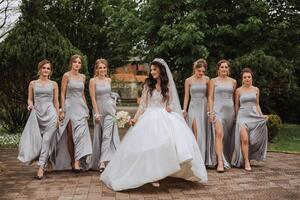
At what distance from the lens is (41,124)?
838 cm

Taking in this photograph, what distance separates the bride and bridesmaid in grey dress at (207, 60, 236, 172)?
145 centimetres

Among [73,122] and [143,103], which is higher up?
[143,103]

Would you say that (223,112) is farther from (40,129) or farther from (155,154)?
(40,129)

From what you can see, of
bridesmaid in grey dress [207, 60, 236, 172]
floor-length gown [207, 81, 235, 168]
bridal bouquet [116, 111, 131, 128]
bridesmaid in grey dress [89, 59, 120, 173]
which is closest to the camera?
bridal bouquet [116, 111, 131, 128]

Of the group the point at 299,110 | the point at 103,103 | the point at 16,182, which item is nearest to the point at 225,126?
the point at 103,103

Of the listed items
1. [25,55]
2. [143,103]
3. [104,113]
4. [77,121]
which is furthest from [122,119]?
[25,55]

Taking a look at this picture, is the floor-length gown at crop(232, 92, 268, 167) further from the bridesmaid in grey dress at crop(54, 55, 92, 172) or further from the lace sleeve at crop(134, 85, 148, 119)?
the bridesmaid in grey dress at crop(54, 55, 92, 172)

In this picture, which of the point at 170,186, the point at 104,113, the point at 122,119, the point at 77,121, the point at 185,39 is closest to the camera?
the point at 170,186

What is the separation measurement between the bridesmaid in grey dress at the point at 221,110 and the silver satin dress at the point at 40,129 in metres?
3.07

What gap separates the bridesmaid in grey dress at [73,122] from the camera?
860cm

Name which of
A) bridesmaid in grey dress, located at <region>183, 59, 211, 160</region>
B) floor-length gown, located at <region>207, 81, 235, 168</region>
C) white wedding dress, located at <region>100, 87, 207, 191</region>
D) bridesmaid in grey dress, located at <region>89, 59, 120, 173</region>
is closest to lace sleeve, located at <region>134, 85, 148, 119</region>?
white wedding dress, located at <region>100, 87, 207, 191</region>

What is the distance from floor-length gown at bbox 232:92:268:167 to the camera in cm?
912

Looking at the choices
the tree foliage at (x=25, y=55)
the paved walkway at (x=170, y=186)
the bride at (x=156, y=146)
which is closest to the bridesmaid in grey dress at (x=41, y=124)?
the paved walkway at (x=170, y=186)

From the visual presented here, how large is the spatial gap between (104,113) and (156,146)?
7.17 ft
